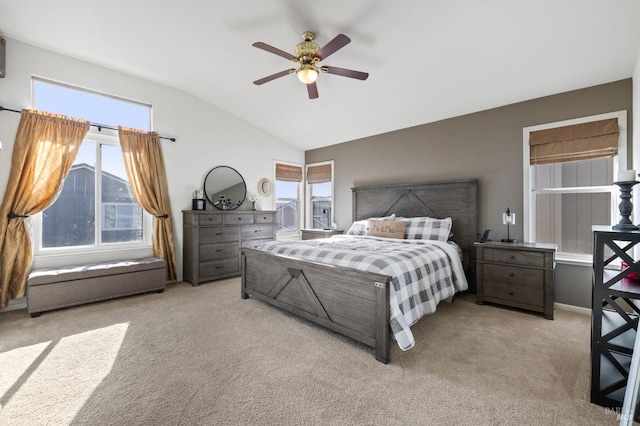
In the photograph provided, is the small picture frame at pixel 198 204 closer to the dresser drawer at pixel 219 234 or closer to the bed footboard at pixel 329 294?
the dresser drawer at pixel 219 234

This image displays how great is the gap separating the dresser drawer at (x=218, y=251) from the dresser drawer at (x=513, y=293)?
3.76 m

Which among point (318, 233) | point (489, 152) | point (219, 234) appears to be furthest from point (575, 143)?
point (219, 234)

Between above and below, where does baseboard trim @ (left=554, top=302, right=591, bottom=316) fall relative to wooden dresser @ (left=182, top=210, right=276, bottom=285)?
below

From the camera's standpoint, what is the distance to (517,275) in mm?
3168

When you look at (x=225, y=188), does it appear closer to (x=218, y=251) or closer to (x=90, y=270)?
(x=218, y=251)

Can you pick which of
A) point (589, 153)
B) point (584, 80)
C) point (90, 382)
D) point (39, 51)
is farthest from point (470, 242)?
point (39, 51)

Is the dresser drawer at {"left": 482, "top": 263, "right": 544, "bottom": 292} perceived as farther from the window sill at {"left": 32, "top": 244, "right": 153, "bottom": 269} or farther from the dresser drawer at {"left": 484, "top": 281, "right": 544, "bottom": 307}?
the window sill at {"left": 32, "top": 244, "right": 153, "bottom": 269}

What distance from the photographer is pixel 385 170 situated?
16.5 feet

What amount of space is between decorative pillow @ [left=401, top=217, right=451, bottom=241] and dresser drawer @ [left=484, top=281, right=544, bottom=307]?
80 centimetres

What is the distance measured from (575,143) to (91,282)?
19.8ft

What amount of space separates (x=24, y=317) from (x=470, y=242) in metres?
5.52

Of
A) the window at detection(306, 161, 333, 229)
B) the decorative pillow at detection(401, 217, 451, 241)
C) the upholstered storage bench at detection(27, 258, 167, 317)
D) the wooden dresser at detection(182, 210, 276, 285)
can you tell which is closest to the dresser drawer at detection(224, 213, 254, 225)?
the wooden dresser at detection(182, 210, 276, 285)

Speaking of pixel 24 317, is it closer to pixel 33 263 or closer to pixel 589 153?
pixel 33 263

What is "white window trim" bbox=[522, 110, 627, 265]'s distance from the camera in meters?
3.00
